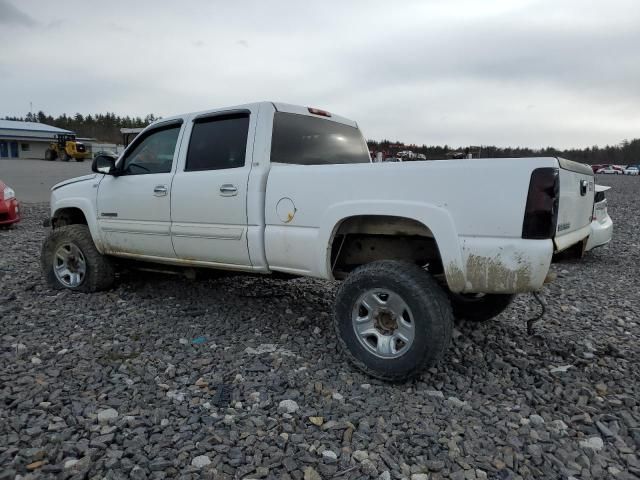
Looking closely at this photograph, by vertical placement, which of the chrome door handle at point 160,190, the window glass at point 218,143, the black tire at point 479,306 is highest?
the window glass at point 218,143

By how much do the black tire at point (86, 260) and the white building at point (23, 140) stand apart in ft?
196

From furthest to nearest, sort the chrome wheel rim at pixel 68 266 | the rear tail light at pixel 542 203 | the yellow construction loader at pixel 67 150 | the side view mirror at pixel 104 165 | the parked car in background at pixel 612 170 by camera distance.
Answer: the parked car in background at pixel 612 170, the yellow construction loader at pixel 67 150, the chrome wheel rim at pixel 68 266, the side view mirror at pixel 104 165, the rear tail light at pixel 542 203

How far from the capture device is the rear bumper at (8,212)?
9453 mm

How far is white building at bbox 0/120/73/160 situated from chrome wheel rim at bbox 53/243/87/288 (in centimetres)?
5976

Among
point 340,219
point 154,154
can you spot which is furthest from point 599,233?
point 154,154

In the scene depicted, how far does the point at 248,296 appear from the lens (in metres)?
5.17

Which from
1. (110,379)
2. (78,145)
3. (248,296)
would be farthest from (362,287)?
(78,145)

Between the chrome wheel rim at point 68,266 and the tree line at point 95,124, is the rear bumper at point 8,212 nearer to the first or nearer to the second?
the chrome wheel rim at point 68,266

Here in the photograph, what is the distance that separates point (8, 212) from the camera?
9.55m

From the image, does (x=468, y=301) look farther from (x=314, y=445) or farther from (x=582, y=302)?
(x=314, y=445)

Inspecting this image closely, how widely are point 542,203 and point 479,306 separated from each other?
1.75 meters

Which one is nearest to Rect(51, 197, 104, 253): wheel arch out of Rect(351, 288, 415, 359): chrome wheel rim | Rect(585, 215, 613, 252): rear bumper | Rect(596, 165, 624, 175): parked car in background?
Rect(351, 288, 415, 359): chrome wheel rim

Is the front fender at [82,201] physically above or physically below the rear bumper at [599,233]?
above

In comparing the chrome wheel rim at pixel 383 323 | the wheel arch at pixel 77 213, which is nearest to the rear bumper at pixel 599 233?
the chrome wheel rim at pixel 383 323
